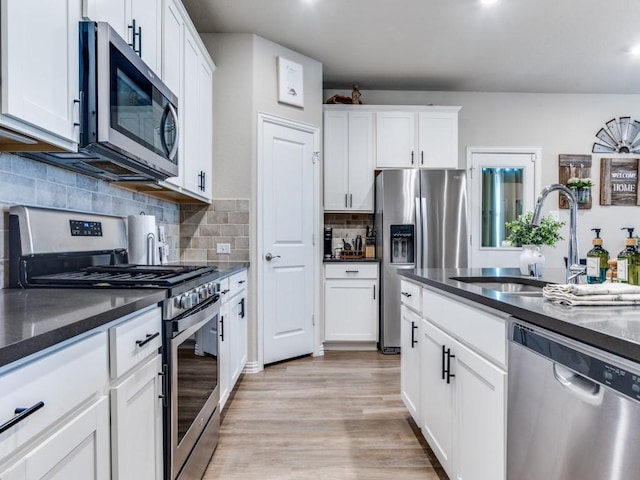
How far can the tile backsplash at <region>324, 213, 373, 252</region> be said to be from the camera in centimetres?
432

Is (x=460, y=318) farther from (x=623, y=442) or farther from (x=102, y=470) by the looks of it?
(x=102, y=470)

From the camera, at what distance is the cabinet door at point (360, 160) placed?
13.2ft

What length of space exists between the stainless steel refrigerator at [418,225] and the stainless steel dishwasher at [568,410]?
2618 mm

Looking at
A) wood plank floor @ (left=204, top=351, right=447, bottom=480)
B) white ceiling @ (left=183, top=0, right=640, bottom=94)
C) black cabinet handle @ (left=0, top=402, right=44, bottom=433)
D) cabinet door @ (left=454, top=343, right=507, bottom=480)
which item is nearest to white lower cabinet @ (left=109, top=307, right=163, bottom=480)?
black cabinet handle @ (left=0, top=402, right=44, bottom=433)

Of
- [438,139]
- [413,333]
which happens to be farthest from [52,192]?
[438,139]

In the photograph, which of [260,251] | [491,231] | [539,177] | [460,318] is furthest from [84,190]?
[539,177]

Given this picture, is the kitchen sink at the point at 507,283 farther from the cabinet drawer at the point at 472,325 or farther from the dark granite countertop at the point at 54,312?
the dark granite countertop at the point at 54,312

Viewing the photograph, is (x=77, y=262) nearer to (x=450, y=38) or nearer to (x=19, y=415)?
(x=19, y=415)

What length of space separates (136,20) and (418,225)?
9.13ft

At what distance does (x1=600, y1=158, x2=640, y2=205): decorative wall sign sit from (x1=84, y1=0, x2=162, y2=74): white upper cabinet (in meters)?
4.92

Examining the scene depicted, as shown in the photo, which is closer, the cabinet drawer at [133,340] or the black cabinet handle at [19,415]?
the black cabinet handle at [19,415]

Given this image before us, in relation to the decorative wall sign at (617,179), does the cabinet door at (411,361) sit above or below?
below

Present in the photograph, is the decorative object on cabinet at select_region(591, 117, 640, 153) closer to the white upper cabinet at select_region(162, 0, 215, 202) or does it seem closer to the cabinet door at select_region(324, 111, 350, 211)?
the cabinet door at select_region(324, 111, 350, 211)

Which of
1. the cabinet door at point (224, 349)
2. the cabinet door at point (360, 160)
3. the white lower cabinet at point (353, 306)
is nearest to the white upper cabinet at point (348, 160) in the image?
the cabinet door at point (360, 160)
